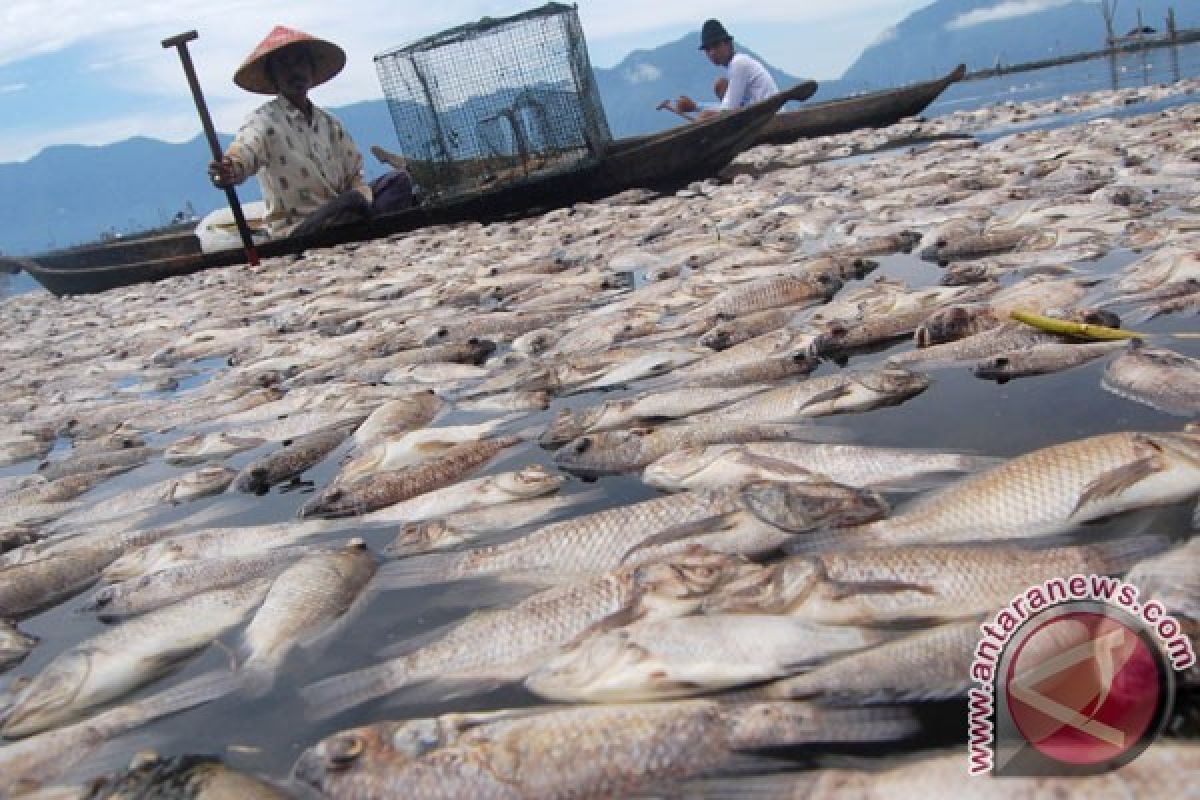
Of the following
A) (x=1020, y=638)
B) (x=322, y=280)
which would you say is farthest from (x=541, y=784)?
(x=322, y=280)

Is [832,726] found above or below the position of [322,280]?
below

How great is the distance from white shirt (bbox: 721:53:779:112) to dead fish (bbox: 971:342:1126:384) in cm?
1341

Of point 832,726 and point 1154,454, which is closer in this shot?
point 832,726

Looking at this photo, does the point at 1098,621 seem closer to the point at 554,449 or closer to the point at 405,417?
the point at 554,449

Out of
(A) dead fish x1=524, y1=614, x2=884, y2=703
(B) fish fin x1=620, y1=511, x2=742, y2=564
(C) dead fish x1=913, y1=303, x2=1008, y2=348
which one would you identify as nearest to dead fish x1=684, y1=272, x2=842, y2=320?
(C) dead fish x1=913, y1=303, x2=1008, y2=348

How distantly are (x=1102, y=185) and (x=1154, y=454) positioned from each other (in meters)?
6.30

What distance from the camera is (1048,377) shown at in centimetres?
338

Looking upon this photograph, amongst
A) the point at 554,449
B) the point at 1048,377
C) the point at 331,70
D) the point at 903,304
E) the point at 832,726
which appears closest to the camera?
the point at 832,726

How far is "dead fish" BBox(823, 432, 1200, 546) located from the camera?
2205 millimetres

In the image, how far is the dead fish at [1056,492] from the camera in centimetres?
221

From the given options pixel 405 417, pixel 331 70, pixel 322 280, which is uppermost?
pixel 331 70

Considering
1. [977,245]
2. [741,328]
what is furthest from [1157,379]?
[977,245]

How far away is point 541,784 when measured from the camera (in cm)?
161

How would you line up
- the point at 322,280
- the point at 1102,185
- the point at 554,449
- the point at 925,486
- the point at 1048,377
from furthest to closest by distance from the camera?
the point at 322,280 → the point at 1102,185 → the point at 554,449 → the point at 1048,377 → the point at 925,486
